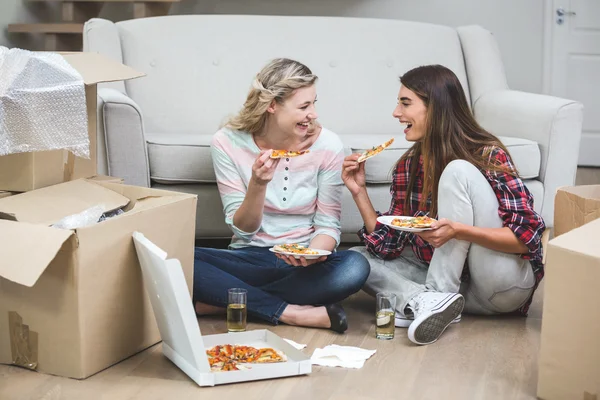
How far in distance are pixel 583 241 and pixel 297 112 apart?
102cm

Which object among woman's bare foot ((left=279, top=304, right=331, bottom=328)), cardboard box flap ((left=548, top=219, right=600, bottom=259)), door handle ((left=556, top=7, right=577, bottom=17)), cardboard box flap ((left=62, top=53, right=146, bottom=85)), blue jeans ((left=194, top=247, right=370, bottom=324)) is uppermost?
door handle ((left=556, top=7, right=577, bottom=17))

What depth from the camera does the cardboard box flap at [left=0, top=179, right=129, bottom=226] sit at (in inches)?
83.8

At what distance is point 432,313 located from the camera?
2309 mm

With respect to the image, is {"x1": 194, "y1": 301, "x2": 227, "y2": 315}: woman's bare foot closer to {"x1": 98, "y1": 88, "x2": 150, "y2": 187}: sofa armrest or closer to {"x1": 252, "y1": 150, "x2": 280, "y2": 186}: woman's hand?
{"x1": 252, "y1": 150, "x2": 280, "y2": 186}: woman's hand

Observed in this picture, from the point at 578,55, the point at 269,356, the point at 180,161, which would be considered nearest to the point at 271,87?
the point at 180,161

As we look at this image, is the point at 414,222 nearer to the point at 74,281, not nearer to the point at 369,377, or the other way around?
the point at 369,377

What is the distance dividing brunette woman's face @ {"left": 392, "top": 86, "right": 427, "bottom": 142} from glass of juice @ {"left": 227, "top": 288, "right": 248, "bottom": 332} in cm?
68

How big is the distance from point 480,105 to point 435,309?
161cm

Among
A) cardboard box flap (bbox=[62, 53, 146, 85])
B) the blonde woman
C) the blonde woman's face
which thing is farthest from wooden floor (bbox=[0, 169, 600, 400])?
cardboard box flap (bbox=[62, 53, 146, 85])

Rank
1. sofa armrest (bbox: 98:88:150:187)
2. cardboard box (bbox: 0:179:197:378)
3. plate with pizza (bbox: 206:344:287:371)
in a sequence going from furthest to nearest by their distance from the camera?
sofa armrest (bbox: 98:88:150:187) < plate with pizza (bbox: 206:344:287:371) < cardboard box (bbox: 0:179:197:378)

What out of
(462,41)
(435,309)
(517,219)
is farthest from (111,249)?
(462,41)

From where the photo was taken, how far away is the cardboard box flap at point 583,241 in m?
1.80

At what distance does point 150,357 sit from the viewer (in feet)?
7.21

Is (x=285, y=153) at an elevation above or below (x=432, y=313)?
above
